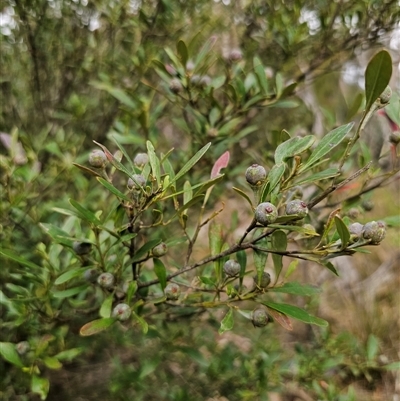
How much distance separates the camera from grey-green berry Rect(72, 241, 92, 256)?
2.31ft

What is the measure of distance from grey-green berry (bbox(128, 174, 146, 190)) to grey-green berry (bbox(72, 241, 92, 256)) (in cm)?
17

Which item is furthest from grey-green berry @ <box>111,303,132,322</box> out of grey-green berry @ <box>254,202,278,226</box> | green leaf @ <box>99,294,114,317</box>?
grey-green berry @ <box>254,202,278,226</box>

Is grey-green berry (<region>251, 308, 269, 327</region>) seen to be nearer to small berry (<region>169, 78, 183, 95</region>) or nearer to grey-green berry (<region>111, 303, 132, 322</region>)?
grey-green berry (<region>111, 303, 132, 322</region>)

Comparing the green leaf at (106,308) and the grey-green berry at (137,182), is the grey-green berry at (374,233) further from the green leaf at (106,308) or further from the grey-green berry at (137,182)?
the green leaf at (106,308)

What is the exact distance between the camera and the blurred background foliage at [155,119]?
951mm

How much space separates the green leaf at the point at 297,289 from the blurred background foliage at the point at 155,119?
0.32 m

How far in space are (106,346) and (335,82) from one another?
9.69 ft

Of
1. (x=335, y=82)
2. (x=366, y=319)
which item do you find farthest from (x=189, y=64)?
(x=335, y=82)

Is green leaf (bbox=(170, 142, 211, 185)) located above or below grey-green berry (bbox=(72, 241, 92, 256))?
above

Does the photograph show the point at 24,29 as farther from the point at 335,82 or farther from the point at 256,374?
the point at 335,82

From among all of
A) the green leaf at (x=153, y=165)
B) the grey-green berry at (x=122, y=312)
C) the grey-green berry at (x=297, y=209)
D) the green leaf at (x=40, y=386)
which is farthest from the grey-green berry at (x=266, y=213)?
the green leaf at (x=40, y=386)

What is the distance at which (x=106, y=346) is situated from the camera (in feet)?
4.50

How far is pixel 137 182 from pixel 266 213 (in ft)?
0.52

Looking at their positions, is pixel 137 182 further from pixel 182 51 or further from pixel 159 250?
pixel 182 51
